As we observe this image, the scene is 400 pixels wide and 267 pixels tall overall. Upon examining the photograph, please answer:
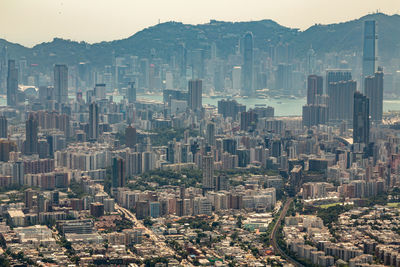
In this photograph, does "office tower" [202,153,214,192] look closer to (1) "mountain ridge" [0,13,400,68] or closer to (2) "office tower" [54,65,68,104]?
(2) "office tower" [54,65,68,104]

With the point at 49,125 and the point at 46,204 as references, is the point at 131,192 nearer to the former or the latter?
the point at 46,204

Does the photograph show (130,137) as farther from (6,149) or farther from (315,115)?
(315,115)

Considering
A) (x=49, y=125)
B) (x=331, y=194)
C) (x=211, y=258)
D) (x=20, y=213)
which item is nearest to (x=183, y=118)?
(x=49, y=125)

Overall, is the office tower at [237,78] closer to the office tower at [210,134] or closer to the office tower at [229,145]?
the office tower at [210,134]

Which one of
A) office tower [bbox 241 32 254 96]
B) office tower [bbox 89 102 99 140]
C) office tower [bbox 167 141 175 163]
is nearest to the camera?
office tower [bbox 167 141 175 163]

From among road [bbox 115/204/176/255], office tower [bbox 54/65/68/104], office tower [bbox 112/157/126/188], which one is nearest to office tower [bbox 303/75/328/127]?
office tower [bbox 54/65/68/104]

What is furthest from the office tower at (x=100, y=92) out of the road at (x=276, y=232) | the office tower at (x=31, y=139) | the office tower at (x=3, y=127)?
the road at (x=276, y=232)

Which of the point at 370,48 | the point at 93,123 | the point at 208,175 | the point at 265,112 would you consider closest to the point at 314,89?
the point at 265,112
